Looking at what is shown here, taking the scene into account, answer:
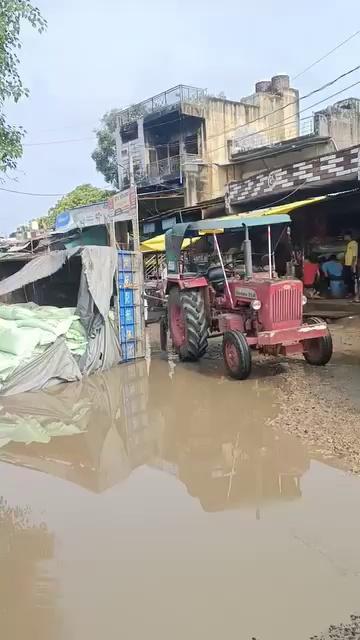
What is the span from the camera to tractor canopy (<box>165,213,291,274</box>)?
26.3 ft

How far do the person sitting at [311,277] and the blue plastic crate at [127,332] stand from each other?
610 cm

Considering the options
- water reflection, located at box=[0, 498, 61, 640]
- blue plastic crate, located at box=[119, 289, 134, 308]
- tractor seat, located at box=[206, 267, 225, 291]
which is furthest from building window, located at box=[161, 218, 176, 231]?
water reflection, located at box=[0, 498, 61, 640]

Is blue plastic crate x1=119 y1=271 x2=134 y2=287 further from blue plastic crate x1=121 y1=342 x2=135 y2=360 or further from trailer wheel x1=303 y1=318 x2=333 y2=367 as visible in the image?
trailer wheel x1=303 y1=318 x2=333 y2=367

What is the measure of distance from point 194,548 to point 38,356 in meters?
5.57

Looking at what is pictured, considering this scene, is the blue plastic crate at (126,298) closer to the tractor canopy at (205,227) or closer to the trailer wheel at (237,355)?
the tractor canopy at (205,227)

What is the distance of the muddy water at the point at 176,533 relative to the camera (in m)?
2.81

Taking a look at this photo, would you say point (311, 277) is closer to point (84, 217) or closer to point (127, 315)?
point (127, 315)

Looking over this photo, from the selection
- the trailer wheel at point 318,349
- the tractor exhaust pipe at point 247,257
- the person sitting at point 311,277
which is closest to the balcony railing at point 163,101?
the person sitting at point 311,277

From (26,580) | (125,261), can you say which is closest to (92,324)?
(125,261)

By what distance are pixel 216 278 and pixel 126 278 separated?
1.93m

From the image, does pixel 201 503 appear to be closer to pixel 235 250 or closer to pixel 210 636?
pixel 210 636

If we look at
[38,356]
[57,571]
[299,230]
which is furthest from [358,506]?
[299,230]

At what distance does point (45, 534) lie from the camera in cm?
387

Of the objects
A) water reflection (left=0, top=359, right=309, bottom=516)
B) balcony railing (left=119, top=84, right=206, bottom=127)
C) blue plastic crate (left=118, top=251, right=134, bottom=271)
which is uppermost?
balcony railing (left=119, top=84, right=206, bottom=127)
